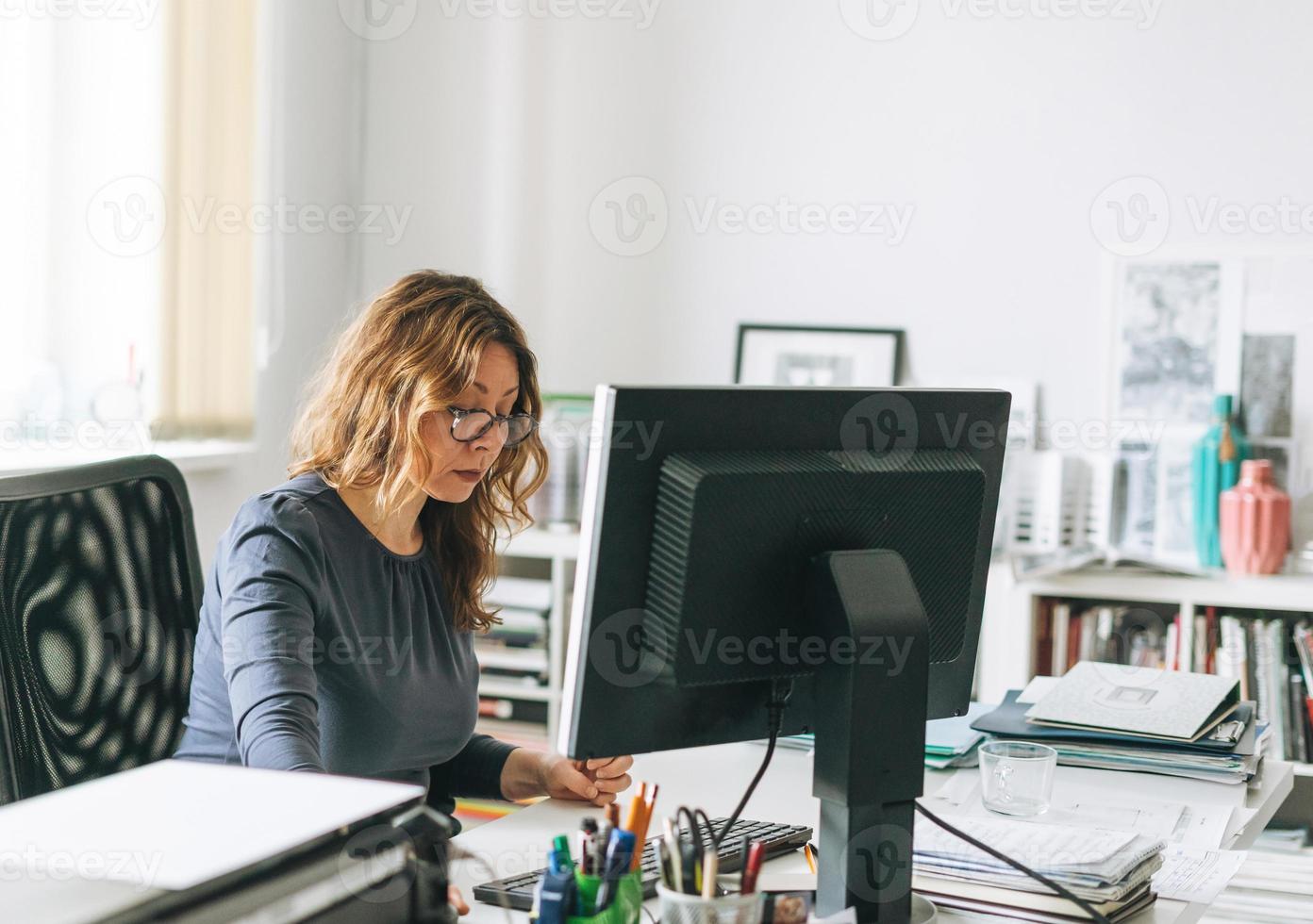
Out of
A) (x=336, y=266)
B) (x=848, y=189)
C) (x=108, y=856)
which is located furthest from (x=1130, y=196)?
(x=108, y=856)

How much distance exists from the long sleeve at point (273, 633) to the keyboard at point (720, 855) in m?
0.22

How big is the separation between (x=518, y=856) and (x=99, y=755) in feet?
1.83

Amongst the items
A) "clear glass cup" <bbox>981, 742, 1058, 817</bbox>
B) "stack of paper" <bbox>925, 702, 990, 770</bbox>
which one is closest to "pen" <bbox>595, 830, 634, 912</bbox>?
"clear glass cup" <bbox>981, 742, 1058, 817</bbox>

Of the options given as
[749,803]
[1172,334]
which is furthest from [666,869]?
[1172,334]

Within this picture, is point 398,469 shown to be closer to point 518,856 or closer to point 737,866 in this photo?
point 518,856

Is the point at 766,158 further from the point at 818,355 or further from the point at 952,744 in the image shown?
the point at 952,744

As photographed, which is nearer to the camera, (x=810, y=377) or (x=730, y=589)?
(x=730, y=589)

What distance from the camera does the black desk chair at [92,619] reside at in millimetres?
1456

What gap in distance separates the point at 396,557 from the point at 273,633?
11.6 inches

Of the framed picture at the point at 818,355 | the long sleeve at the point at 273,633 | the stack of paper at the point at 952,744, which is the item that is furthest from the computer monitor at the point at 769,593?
the framed picture at the point at 818,355

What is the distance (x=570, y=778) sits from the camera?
1560 mm

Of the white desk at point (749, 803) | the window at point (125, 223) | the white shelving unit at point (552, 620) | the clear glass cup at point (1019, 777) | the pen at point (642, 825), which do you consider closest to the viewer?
the pen at point (642, 825)

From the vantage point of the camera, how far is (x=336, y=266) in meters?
3.68

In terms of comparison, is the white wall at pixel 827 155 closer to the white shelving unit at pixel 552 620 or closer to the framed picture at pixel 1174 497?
the framed picture at pixel 1174 497
